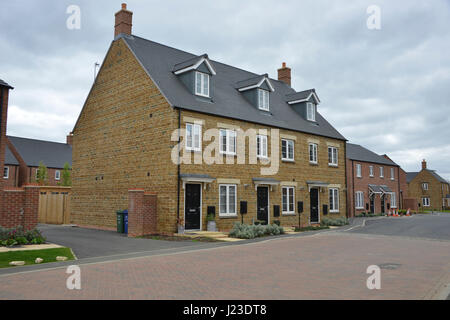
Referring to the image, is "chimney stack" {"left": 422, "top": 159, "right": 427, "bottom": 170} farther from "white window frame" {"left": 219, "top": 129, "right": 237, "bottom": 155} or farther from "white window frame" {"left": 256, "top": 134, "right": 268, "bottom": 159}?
"white window frame" {"left": 219, "top": 129, "right": 237, "bottom": 155}

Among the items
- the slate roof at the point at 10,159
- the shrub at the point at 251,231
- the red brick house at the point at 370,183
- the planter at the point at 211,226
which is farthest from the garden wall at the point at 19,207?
the slate roof at the point at 10,159

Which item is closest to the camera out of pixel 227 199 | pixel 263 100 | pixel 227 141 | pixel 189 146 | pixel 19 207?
pixel 19 207

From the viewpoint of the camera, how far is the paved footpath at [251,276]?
725cm

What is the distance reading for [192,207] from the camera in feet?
62.9

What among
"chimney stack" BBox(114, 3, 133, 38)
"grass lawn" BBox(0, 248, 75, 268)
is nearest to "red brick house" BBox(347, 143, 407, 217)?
"chimney stack" BBox(114, 3, 133, 38)

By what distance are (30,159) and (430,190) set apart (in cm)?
6597

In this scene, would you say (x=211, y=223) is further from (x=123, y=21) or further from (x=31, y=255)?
(x=123, y=21)

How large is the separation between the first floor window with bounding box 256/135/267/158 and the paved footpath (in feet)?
33.0

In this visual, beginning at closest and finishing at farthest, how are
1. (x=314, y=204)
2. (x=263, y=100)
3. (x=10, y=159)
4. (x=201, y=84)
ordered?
(x=201, y=84), (x=263, y=100), (x=314, y=204), (x=10, y=159)

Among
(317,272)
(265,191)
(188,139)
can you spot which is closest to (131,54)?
(188,139)

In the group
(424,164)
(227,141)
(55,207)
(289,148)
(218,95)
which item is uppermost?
(218,95)

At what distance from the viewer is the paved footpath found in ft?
23.8

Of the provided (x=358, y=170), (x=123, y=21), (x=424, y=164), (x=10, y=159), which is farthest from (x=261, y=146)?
(x=424, y=164)
